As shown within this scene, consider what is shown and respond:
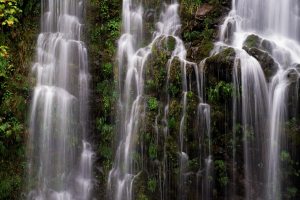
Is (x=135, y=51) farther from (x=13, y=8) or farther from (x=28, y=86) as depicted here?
(x=13, y=8)

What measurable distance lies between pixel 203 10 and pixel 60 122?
20.9 ft

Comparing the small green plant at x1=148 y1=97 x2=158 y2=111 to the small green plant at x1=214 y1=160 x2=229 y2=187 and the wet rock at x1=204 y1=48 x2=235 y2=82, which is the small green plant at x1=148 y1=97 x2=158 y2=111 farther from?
the small green plant at x1=214 y1=160 x2=229 y2=187

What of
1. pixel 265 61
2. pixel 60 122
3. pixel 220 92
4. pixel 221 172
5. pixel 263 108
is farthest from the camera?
pixel 60 122

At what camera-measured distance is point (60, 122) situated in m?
12.5

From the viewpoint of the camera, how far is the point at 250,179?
10.4m

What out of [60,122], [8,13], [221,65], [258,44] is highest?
[8,13]

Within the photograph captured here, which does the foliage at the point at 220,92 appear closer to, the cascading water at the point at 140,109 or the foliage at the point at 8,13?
the cascading water at the point at 140,109

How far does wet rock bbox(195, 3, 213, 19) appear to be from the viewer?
13.5 m

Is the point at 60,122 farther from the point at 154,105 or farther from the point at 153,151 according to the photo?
the point at 153,151

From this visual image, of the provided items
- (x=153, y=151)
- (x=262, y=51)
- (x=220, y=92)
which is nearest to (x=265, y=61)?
(x=262, y=51)

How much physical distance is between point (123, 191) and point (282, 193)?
463 centimetres

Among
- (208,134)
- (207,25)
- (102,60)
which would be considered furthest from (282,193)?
(102,60)

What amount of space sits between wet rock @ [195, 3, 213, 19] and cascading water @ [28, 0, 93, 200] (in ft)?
14.1

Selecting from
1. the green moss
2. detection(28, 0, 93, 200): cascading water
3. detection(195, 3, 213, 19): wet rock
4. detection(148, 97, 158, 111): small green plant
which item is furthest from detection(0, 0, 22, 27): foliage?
the green moss
